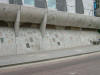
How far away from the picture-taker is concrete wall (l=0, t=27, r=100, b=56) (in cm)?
1422

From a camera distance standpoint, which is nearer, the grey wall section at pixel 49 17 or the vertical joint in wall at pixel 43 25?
the grey wall section at pixel 49 17

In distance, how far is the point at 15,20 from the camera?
14.7 m

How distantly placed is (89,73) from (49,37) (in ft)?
35.1

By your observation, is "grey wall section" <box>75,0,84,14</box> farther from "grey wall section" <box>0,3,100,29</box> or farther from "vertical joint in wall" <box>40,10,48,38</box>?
"vertical joint in wall" <box>40,10,48,38</box>

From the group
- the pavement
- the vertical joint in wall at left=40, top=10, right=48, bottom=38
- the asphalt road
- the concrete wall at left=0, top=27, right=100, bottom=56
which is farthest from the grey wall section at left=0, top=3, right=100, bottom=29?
the asphalt road

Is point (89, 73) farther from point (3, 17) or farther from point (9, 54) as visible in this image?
point (3, 17)

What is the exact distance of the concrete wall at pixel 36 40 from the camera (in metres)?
14.2

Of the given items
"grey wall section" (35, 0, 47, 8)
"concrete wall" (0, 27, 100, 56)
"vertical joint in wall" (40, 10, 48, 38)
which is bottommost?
→ "concrete wall" (0, 27, 100, 56)

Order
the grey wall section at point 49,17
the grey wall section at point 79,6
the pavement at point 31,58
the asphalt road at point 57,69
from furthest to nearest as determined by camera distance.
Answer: the grey wall section at point 79,6, the grey wall section at point 49,17, the pavement at point 31,58, the asphalt road at point 57,69

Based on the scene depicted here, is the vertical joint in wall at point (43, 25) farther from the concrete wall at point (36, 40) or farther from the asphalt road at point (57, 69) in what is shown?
the asphalt road at point (57, 69)

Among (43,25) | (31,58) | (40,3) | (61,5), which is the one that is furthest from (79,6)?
(31,58)

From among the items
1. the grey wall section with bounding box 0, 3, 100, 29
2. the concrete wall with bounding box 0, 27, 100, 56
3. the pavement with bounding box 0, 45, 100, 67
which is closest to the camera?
the pavement with bounding box 0, 45, 100, 67

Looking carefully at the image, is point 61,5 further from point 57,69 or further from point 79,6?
point 57,69

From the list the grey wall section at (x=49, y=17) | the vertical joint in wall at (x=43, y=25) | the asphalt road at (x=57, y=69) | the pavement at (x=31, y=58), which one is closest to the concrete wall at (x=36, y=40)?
the vertical joint in wall at (x=43, y=25)
